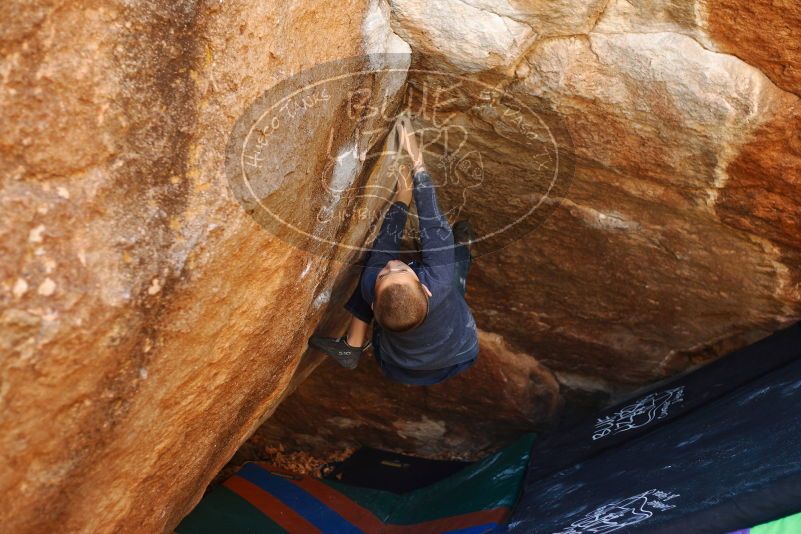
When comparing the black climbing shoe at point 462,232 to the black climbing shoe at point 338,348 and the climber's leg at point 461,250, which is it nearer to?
the climber's leg at point 461,250

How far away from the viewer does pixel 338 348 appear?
3266 millimetres

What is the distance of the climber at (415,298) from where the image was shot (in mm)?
2854

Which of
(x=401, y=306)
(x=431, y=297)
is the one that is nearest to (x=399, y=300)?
(x=401, y=306)

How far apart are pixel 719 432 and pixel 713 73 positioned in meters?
1.30

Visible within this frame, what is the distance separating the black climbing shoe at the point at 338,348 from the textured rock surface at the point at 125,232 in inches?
31.6

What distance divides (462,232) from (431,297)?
515 mm

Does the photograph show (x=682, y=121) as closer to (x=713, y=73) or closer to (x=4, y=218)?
(x=713, y=73)

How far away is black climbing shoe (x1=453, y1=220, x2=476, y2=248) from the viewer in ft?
11.0

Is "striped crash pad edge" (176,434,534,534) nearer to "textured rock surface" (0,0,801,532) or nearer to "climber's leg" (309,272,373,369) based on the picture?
"textured rock surface" (0,0,801,532)

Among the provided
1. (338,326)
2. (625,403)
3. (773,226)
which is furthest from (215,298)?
(625,403)

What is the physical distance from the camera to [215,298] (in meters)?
2.17

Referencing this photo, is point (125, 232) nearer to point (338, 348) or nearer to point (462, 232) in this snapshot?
point (338, 348)

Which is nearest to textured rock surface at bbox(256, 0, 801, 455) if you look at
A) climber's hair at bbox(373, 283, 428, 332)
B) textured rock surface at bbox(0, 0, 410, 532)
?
textured rock surface at bbox(0, 0, 410, 532)

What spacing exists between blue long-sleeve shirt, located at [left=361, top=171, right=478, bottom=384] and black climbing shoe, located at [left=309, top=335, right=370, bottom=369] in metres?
0.11
